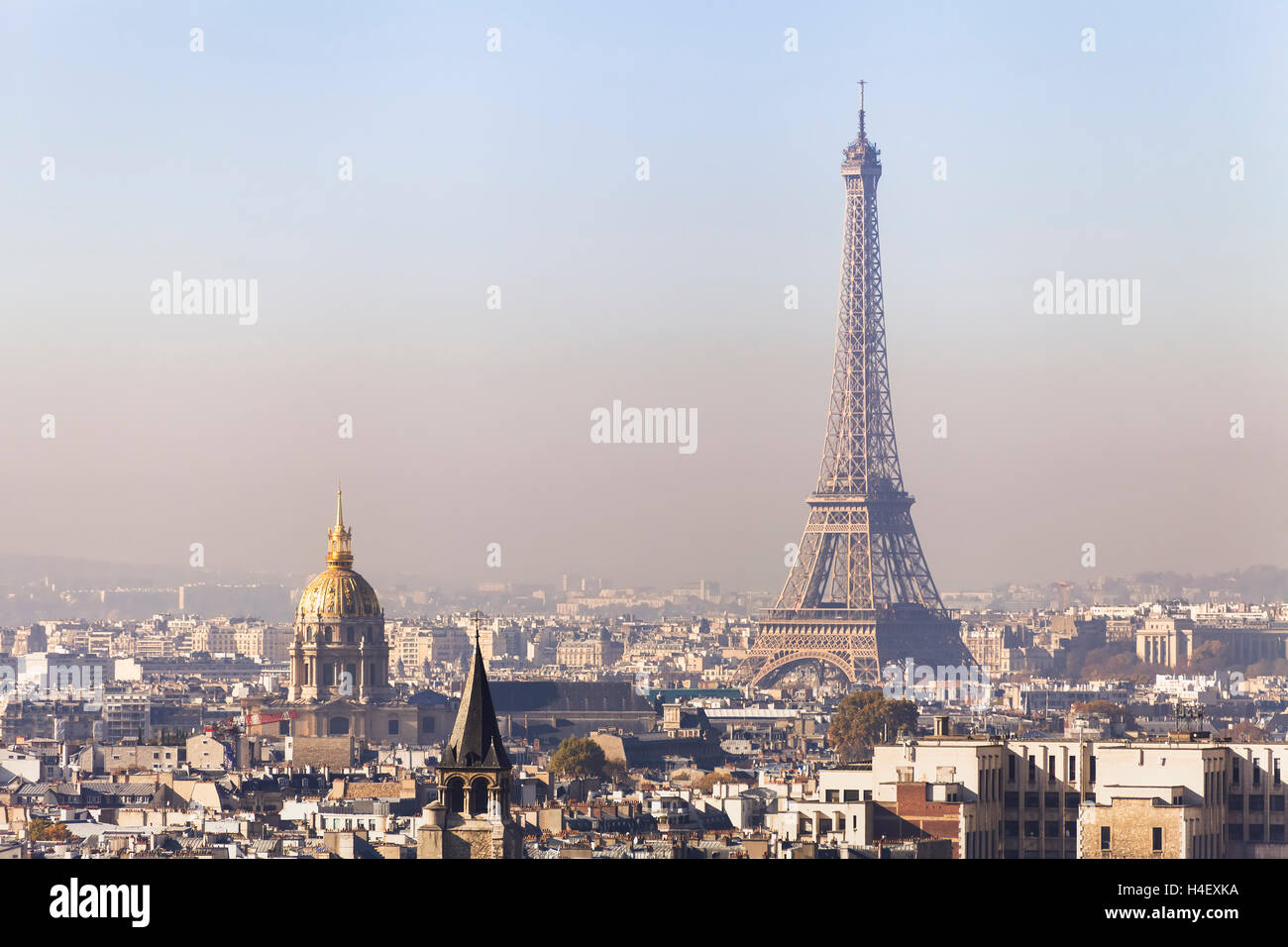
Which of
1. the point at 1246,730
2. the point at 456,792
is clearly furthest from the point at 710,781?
the point at 456,792

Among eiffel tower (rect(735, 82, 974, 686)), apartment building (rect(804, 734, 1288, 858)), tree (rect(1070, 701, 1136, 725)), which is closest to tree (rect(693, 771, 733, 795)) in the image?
tree (rect(1070, 701, 1136, 725))

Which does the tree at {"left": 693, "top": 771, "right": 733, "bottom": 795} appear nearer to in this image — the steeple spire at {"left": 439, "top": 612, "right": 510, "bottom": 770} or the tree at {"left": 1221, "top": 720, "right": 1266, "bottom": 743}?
the tree at {"left": 1221, "top": 720, "right": 1266, "bottom": 743}

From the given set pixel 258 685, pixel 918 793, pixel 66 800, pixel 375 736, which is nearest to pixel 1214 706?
pixel 375 736

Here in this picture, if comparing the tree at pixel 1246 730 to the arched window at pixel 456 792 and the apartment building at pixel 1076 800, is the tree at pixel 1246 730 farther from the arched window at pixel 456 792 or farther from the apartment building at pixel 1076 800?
the arched window at pixel 456 792

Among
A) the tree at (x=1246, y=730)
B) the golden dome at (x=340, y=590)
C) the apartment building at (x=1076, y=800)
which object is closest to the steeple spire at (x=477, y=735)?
the apartment building at (x=1076, y=800)

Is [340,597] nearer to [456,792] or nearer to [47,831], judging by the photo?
[47,831]
